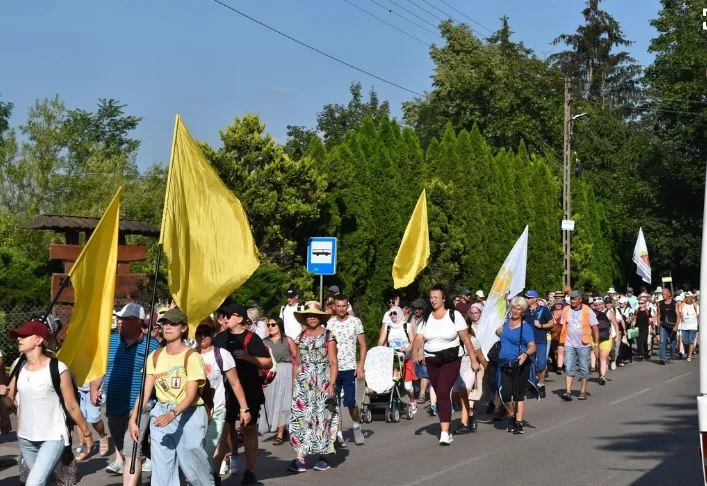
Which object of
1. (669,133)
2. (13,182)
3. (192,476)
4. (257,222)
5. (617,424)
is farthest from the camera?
(669,133)

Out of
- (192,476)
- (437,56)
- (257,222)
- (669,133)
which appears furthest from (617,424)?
(437,56)

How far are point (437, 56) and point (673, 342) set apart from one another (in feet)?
117

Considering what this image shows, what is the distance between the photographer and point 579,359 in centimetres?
1925

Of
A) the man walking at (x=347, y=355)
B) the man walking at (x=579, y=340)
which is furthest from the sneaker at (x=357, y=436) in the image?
the man walking at (x=579, y=340)

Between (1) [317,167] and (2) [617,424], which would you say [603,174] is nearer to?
(1) [317,167]

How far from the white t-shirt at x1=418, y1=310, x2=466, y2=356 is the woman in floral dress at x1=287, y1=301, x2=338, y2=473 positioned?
2093 millimetres

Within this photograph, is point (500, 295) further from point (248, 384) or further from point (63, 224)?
point (63, 224)

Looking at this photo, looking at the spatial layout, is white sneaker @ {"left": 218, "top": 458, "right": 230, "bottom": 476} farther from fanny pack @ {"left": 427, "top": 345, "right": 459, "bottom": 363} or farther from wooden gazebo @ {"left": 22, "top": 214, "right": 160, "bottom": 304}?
wooden gazebo @ {"left": 22, "top": 214, "right": 160, "bottom": 304}

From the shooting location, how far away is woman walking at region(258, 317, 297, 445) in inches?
557

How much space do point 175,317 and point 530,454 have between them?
547cm

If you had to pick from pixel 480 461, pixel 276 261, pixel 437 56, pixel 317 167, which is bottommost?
pixel 480 461

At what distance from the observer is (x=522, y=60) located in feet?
209

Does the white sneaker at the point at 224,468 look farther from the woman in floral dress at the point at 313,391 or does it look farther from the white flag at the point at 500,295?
the white flag at the point at 500,295

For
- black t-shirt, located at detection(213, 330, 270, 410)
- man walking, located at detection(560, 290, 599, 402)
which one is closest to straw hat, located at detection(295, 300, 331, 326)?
black t-shirt, located at detection(213, 330, 270, 410)
